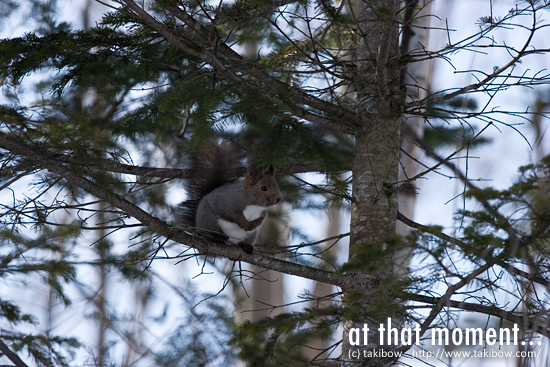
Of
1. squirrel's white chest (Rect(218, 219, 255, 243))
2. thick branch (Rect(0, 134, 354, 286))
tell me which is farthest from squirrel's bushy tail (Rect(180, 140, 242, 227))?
thick branch (Rect(0, 134, 354, 286))

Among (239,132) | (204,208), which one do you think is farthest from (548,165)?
(239,132)

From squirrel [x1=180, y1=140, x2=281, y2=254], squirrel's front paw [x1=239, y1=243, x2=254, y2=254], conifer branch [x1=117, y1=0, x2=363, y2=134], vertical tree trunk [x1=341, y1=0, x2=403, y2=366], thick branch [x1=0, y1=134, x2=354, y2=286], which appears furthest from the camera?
squirrel [x1=180, y1=140, x2=281, y2=254]

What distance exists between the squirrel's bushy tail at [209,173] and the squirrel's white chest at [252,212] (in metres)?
0.44

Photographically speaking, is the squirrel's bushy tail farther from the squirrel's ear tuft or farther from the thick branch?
the thick branch

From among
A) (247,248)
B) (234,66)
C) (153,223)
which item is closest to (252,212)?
(247,248)

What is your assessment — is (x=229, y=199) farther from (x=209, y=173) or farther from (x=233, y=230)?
(x=209, y=173)

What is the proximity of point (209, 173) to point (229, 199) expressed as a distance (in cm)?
42

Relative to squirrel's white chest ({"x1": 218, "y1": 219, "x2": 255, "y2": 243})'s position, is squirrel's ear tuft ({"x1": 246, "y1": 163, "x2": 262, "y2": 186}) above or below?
above

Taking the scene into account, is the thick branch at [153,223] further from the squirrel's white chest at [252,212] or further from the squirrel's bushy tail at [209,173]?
the squirrel's bushy tail at [209,173]

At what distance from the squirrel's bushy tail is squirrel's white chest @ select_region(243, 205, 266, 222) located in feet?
→ 1.45

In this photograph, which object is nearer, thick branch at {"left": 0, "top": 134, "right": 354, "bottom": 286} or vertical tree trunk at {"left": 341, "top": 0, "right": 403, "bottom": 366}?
thick branch at {"left": 0, "top": 134, "right": 354, "bottom": 286}

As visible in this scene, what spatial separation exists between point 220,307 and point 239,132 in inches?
72.3

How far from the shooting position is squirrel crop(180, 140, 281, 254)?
3.22 m

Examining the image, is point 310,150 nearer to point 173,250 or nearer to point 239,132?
point 239,132
